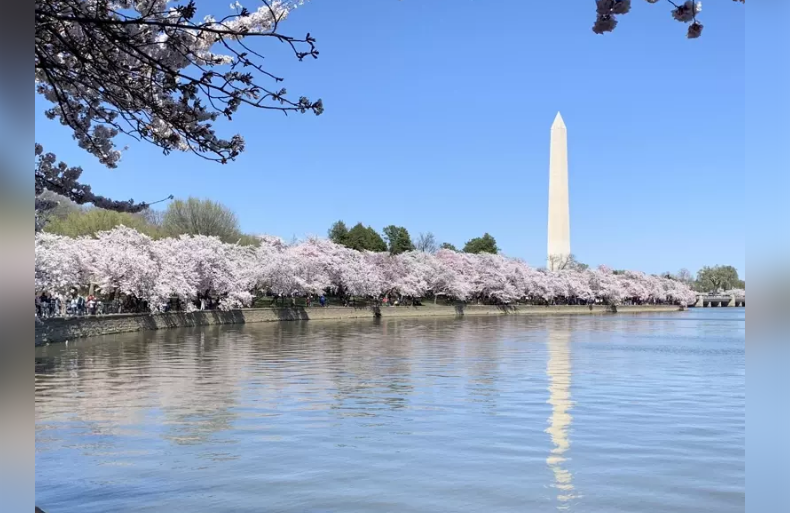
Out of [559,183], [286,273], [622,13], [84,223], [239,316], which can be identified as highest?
[559,183]

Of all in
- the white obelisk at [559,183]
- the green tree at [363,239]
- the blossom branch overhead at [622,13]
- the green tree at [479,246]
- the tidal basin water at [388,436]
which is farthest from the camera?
the green tree at [479,246]

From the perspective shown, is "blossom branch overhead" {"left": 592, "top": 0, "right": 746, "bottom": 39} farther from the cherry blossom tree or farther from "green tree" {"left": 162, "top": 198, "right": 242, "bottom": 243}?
"green tree" {"left": 162, "top": 198, "right": 242, "bottom": 243}

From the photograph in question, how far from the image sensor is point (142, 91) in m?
4.36

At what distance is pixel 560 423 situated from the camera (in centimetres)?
901

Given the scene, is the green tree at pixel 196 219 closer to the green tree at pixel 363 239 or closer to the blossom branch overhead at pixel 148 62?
the green tree at pixel 363 239

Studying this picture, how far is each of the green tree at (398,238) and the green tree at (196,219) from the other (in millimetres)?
20645

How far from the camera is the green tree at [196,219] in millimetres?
51594

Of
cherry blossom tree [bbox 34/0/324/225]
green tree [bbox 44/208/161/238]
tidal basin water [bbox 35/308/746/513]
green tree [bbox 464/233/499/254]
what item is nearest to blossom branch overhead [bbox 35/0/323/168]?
cherry blossom tree [bbox 34/0/324/225]

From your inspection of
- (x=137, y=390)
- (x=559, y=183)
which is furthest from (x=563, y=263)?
(x=137, y=390)

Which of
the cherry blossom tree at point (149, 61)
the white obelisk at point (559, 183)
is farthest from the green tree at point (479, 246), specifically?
the cherry blossom tree at point (149, 61)

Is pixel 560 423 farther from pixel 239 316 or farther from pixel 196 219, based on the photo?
pixel 196 219

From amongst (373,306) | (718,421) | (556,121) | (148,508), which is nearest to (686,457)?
(718,421)

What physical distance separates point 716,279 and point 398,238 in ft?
184

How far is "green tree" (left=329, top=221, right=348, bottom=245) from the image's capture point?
2606 inches
